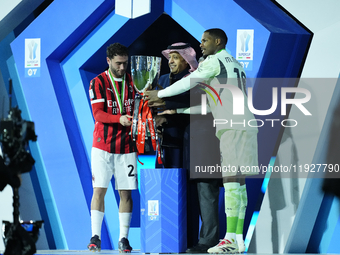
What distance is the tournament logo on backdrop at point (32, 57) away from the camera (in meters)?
4.54

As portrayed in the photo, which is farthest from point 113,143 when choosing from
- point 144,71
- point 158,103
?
point 144,71

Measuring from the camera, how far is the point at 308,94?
3539 mm

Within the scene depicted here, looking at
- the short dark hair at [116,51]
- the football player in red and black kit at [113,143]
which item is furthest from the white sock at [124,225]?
the short dark hair at [116,51]

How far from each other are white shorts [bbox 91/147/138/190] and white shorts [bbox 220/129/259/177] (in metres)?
0.86

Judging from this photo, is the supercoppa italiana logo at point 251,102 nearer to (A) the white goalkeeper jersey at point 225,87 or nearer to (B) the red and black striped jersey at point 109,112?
(A) the white goalkeeper jersey at point 225,87

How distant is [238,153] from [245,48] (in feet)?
4.00

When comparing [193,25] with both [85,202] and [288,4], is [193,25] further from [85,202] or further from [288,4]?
[85,202]

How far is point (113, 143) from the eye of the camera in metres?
3.66

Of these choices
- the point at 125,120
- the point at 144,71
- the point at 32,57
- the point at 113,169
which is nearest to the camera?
the point at 144,71

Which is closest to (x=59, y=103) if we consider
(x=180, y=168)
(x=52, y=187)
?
(x=52, y=187)

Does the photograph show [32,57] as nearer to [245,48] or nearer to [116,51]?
[116,51]

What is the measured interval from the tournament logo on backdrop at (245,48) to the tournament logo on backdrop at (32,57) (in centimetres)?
190

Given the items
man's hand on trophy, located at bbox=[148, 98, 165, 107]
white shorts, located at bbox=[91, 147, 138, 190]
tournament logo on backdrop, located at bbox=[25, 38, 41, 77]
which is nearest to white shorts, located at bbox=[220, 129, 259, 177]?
man's hand on trophy, located at bbox=[148, 98, 165, 107]

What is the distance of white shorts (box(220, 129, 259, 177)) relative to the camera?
3049 millimetres
